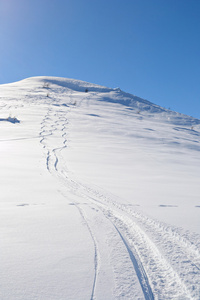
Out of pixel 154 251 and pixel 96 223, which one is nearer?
pixel 154 251

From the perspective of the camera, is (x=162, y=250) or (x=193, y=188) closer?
(x=162, y=250)

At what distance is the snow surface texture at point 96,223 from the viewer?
3.90 ft

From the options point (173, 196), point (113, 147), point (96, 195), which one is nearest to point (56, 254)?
point (96, 195)

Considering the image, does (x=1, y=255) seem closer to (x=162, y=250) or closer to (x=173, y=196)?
(x=162, y=250)

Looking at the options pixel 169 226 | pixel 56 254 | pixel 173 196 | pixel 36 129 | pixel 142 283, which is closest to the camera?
pixel 142 283

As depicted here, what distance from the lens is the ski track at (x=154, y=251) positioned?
1.22m

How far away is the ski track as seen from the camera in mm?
1217

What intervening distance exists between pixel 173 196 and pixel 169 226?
90 cm

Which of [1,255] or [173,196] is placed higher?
[173,196]

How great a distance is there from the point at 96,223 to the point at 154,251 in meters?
0.53

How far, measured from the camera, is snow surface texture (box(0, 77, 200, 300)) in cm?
119

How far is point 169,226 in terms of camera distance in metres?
1.90

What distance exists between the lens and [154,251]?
1560 mm

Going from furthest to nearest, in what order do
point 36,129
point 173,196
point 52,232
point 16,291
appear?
point 36,129, point 173,196, point 52,232, point 16,291
